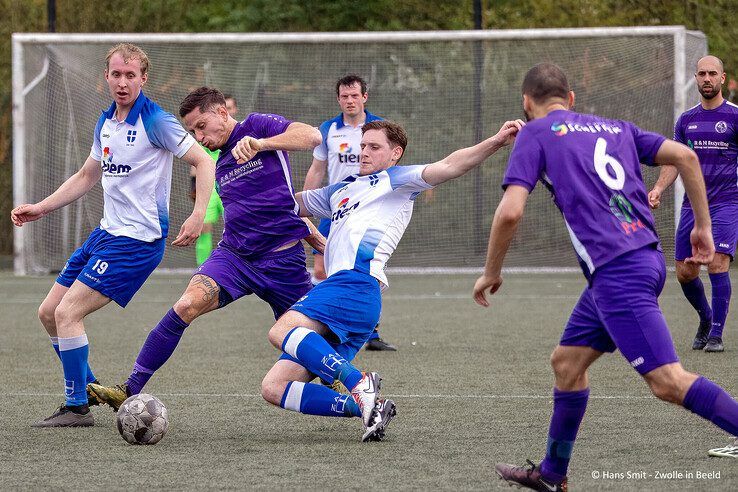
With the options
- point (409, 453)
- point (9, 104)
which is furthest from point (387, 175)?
point (9, 104)

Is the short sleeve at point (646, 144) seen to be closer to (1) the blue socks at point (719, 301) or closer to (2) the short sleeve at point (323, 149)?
(1) the blue socks at point (719, 301)

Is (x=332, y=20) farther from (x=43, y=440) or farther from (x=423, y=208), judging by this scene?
(x=43, y=440)

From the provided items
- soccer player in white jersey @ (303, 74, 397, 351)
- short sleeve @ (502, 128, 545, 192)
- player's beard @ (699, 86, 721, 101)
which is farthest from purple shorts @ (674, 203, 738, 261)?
short sleeve @ (502, 128, 545, 192)

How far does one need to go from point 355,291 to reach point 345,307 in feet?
0.32

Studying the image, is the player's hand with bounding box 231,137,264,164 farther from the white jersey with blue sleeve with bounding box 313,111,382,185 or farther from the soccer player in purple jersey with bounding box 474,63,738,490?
the white jersey with blue sleeve with bounding box 313,111,382,185

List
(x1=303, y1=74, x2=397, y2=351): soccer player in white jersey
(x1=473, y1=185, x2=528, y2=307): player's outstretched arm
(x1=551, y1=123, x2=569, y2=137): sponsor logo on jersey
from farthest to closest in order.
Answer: (x1=303, y1=74, x2=397, y2=351): soccer player in white jersey < (x1=551, y1=123, x2=569, y2=137): sponsor logo on jersey < (x1=473, y1=185, x2=528, y2=307): player's outstretched arm

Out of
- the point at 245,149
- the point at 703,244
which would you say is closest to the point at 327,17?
the point at 245,149

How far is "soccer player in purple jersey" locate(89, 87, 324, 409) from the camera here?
6398 mm

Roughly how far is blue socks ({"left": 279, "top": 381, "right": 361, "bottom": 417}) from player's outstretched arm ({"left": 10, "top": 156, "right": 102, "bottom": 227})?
1775mm

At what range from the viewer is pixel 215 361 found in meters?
8.98

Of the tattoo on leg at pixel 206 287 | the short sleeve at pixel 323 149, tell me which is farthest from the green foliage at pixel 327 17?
the tattoo on leg at pixel 206 287

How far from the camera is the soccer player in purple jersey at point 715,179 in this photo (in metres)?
9.29

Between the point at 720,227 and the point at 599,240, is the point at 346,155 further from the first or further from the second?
the point at 599,240

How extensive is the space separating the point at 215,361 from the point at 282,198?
2.66 meters
